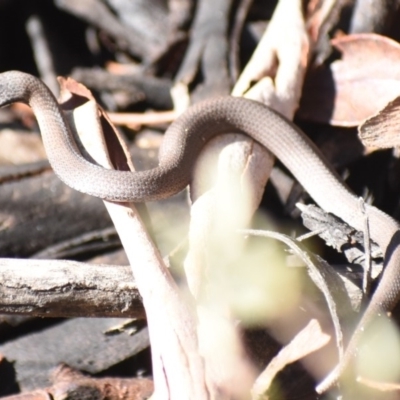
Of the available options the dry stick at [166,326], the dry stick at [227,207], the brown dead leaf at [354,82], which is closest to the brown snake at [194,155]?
the dry stick at [227,207]

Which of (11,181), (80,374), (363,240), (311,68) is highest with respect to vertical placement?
(311,68)

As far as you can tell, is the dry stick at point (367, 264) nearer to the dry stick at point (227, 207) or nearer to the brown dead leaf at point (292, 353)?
the brown dead leaf at point (292, 353)

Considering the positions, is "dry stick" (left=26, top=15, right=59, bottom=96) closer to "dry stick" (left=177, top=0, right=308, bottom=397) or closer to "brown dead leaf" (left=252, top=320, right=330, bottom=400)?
"dry stick" (left=177, top=0, right=308, bottom=397)

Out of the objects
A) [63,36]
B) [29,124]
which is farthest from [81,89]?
[63,36]

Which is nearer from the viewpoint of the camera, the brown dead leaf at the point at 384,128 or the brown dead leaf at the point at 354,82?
the brown dead leaf at the point at 384,128

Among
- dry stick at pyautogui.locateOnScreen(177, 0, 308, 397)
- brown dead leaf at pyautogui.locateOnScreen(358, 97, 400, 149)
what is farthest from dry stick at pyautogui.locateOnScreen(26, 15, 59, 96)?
brown dead leaf at pyautogui.locateOnScreen(358, 97, 400, 149)

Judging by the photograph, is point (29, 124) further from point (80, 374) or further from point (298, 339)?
point (298, 339)
